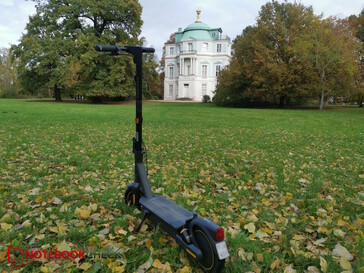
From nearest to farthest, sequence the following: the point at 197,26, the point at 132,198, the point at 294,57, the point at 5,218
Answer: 1. the point at 5,218
2. the point at 132,198
3. the point at 294,57
4. the point at 197,26

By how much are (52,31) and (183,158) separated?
33509 mm

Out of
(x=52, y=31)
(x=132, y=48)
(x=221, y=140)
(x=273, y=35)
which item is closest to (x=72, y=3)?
(x=52, y=31)

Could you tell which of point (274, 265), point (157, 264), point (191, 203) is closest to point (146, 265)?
point (157, 264)

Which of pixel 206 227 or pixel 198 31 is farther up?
pixel 198 31

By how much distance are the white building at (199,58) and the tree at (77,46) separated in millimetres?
18494

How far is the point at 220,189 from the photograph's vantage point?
3.98 metres

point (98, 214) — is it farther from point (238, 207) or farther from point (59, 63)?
point (59, 63)

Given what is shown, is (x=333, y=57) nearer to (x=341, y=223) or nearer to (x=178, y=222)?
(x=341, y=223)

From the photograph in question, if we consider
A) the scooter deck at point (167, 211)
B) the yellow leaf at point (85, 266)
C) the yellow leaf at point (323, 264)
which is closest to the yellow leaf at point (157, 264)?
the scooter deck at point (167, 211)

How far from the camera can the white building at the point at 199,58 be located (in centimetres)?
5100

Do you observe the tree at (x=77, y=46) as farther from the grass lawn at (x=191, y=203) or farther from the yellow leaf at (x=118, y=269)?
the yellow leaf at (x=118, y=269)

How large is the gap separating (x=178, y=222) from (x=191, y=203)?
3.72 ft

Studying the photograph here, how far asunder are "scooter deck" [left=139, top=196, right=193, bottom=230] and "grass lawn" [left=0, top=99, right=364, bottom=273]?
0.26m

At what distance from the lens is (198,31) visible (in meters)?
51.2
